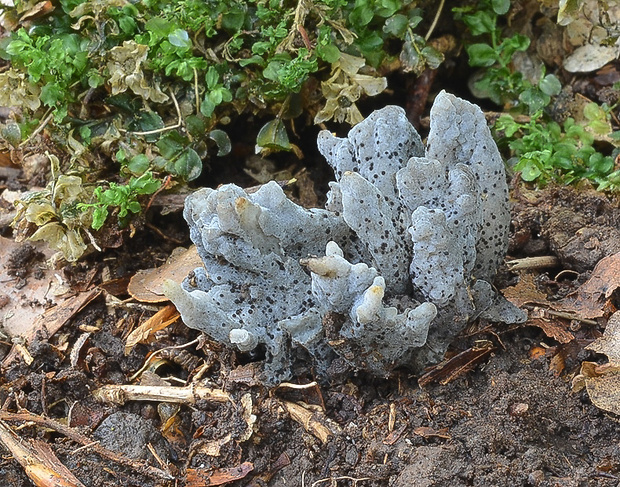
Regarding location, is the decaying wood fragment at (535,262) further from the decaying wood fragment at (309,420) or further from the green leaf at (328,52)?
the green leaf at (328,52)

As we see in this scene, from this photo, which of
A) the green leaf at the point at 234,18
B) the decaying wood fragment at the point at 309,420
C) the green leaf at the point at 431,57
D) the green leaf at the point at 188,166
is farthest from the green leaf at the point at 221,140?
the decaying wood fragment at the point at 309,420

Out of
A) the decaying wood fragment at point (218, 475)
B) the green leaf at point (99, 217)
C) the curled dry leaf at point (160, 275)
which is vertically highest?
the green leaf at point (99, 217)

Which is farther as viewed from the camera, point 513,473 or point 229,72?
point 229,72

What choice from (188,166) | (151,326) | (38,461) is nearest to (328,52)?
(188,166)

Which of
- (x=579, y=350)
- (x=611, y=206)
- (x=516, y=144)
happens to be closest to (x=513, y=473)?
(x=579, y=350)

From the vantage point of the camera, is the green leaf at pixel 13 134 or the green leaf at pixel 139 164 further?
the green leaf at pixel 13 134

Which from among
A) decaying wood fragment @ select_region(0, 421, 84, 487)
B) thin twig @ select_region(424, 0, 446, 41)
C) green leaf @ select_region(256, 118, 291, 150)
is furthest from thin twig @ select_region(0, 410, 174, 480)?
thin twig @ select_region(424, 0, 446, 41)

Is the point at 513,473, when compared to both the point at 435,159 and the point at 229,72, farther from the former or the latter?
the point at 229,72
